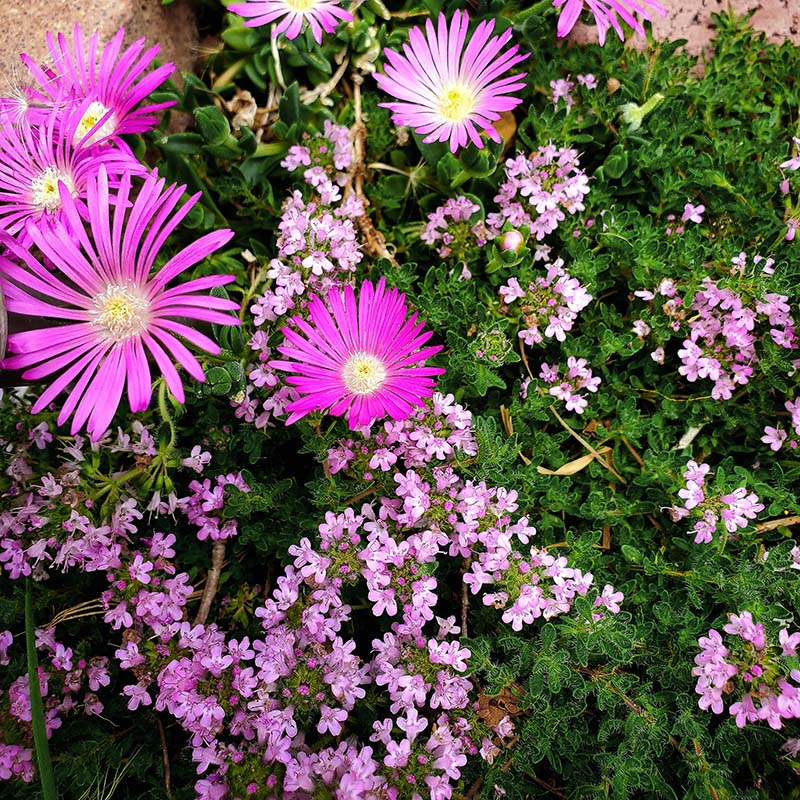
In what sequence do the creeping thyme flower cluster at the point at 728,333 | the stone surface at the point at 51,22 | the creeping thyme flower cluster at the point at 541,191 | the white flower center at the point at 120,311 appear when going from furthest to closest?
the stone surface at the point at 51,22 → the creeping thyme flower cluster at the point at 541,191 → the creeping thyme flower cluster at the point at 728,333 → the white flower center at the point at 120,311

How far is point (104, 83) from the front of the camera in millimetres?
1654

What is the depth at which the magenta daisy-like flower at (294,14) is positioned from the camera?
1771mm

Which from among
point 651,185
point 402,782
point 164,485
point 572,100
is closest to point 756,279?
point 651,185

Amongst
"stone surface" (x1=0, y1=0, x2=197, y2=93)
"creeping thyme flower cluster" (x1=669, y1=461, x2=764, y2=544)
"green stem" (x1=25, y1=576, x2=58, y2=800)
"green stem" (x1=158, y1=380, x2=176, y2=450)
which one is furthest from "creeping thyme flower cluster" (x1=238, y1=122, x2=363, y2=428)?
"creeping thyme flower cluster" (x1=669, y1=461, x2=764, y2=544)

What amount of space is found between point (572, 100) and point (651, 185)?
33 centimetres

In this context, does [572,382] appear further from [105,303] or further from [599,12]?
[105,303]

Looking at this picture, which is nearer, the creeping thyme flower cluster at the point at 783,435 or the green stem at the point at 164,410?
the green stem at the point at 164,410

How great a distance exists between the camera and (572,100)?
6.61 feet

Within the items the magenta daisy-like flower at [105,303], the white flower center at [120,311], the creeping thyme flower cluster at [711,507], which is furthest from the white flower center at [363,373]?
the creeping thyme flower cluster at [711,507]

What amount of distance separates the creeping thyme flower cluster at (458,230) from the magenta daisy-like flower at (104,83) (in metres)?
0.72

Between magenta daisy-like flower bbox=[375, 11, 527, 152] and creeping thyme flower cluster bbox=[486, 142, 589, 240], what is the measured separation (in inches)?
6.1

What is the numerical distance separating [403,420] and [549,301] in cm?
52

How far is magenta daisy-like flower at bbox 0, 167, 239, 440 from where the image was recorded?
50.9 inches

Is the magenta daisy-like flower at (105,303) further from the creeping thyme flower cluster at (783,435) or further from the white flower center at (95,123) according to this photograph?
the creeping thyme flower cluster at (783,435)
